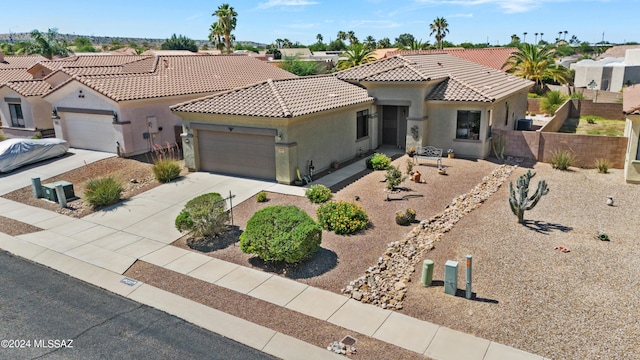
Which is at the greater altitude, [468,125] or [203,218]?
[468,125]

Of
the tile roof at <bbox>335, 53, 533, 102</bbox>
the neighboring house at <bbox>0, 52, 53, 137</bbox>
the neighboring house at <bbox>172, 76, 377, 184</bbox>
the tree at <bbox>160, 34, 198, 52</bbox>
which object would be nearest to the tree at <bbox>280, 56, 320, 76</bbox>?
the tile roof at <bbox>335, 53, 533, 102</bbox>

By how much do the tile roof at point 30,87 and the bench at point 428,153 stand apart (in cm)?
2486

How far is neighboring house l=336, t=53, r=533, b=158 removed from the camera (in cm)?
Answer: 2323

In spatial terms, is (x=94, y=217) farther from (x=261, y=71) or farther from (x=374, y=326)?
(x=261, y=71)

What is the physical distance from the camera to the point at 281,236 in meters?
12.5

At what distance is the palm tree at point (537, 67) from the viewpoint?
43406mm

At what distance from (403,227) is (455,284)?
4.39m

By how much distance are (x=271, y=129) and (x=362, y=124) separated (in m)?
7.08

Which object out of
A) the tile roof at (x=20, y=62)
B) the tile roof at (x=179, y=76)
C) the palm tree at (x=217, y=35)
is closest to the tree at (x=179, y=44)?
the palm tree at (x=217, y=35)

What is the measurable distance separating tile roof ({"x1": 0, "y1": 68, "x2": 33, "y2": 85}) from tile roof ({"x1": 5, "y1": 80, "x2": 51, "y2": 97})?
5387mm

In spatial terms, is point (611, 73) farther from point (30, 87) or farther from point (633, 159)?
point (30, 87)

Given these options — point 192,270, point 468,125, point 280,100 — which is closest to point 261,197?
point 280,100

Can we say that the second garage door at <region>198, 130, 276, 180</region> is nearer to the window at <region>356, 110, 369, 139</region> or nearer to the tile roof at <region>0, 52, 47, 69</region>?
the window at <region>356, 110, 369, 139</region>

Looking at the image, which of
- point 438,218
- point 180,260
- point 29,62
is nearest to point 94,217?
point 180,260
